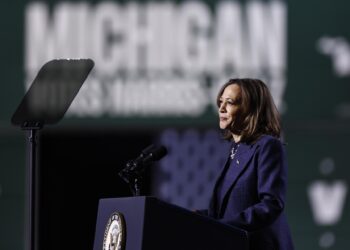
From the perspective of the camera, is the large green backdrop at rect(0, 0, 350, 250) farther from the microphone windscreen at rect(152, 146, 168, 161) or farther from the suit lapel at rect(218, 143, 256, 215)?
the microphone windscreen at rect(152, 146, 168, 161)

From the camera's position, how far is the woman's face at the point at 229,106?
3199 mm

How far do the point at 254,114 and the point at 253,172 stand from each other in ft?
0.63

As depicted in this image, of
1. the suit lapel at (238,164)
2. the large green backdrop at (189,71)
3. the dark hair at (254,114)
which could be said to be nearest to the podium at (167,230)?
the suit lapel at (238,164)

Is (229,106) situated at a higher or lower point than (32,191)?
higher

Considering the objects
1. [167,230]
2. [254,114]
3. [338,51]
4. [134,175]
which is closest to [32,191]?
[134,175]

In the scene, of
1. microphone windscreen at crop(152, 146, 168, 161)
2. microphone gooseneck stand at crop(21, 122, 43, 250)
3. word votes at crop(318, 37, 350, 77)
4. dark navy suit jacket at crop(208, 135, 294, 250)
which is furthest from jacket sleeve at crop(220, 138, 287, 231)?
word votes at crop(318, 37, 350, 77)

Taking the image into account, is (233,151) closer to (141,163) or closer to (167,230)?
(141,163)

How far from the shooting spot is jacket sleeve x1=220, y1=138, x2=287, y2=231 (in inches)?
119

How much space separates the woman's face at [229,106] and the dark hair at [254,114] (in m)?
0.01

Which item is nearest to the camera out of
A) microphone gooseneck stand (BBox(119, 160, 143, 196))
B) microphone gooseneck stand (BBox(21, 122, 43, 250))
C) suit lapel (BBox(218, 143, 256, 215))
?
microphone gooseneck stand (BBox(119, 160, 143, 196))

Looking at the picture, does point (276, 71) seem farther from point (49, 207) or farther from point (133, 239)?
point (133, 239)

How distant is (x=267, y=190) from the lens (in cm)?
308

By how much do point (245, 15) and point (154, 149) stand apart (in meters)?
3.28

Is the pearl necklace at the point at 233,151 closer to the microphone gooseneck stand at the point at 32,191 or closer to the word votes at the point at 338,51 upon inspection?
the microphone gooseneck stand at the point at 32,191
